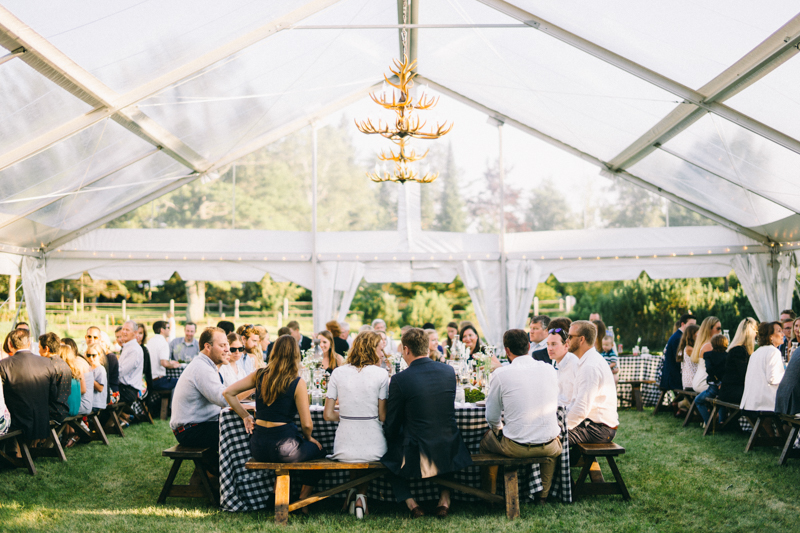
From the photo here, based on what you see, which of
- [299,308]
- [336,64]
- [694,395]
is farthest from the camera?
[299,308]

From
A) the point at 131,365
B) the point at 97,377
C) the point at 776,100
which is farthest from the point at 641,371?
the point at 97,377

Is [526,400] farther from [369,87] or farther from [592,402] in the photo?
[369,87]

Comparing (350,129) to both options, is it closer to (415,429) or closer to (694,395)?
(694,395)

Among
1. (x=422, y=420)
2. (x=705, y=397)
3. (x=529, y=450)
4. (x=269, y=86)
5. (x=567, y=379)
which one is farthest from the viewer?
(x=269, y=86)

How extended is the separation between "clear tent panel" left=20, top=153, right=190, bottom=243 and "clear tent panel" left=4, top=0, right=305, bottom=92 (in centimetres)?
283

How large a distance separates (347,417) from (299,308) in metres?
14.5

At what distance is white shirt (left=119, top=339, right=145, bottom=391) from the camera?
23.7 ft

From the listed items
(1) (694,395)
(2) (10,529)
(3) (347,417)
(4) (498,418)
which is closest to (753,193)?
(1) (694,395)

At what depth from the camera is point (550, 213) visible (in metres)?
11.0

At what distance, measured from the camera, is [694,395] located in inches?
288

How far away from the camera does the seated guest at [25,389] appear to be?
5164mm

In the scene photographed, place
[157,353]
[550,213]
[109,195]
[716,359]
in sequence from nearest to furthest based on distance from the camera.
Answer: [716,359], [157,353], [109,195], [550,213]

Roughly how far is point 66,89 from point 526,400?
482 cm

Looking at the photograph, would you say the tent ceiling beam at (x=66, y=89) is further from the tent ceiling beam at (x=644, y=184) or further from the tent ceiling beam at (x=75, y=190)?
the tent ceiling beam at (x=644, y=184)
